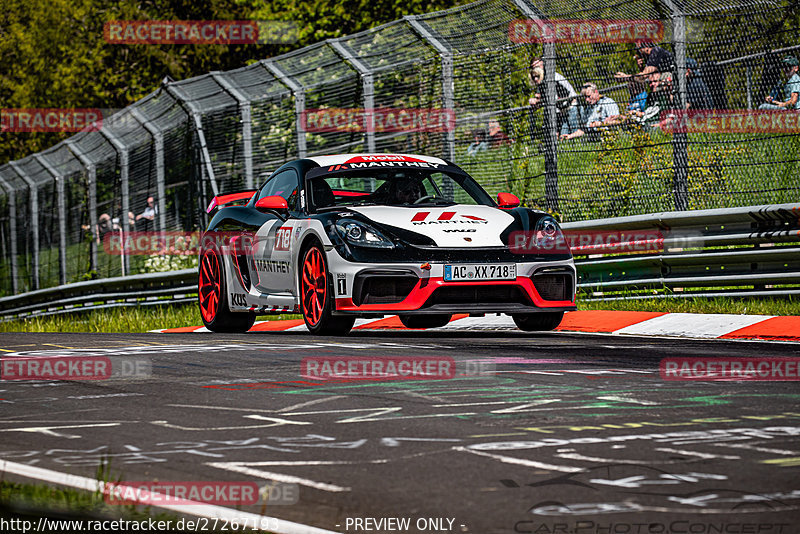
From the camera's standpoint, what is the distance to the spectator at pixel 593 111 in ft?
43.5

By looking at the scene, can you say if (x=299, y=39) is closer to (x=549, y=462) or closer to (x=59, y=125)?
(x=59, y=125)

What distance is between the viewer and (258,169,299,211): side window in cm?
1149

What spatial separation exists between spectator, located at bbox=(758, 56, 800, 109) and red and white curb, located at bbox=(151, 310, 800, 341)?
1.88 m

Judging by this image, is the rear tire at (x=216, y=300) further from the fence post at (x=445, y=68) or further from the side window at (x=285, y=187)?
the fence post at (x=445, y=68)

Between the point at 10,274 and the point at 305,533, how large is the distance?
83.5ft

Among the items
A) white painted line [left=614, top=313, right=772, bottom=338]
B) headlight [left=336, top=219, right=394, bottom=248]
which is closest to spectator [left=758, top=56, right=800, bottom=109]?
white painted line [left=614, top=313, right=772, bottom=338]

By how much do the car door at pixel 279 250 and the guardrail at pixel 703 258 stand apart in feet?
10.5

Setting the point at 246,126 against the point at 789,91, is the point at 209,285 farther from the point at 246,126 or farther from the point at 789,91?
the point at 246,126

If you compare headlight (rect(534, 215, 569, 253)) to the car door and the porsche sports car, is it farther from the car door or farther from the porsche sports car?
the car door

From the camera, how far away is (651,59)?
12.9 m

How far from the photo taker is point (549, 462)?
4879mm

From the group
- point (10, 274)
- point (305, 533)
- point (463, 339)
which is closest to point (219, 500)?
point (305, 533)

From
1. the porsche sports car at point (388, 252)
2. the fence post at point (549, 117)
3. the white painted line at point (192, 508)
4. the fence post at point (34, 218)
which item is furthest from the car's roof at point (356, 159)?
the fence post at point (34, 218)

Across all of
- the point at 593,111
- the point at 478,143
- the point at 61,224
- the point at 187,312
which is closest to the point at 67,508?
the point at 593,111
